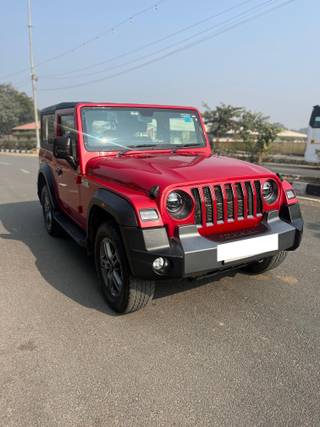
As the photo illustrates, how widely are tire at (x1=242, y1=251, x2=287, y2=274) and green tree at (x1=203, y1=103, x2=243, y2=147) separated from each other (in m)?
43.9

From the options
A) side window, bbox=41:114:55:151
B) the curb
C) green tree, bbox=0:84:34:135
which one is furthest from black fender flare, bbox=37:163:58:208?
green tree, bbox=0:84:34:135

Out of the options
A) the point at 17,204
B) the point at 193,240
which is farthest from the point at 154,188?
the point at 17,204

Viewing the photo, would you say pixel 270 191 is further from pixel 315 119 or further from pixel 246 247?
pixel 315 119

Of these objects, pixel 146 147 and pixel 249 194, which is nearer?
pixel 249 194

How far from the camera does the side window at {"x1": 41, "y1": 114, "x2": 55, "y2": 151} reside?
5.16 m

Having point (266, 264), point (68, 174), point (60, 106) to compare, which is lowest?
point (266, 264)

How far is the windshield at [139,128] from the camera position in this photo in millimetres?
3920

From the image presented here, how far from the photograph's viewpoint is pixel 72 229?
4422 mm

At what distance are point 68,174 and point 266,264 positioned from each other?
2.61 metres

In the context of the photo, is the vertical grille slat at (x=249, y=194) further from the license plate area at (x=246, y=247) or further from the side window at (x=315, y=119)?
the side window at (x=315, y=119)

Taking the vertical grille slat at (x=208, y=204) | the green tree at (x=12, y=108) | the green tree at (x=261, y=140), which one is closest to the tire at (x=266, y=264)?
the vertical grille slat at (x=208, y=204)

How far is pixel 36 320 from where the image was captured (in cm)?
315

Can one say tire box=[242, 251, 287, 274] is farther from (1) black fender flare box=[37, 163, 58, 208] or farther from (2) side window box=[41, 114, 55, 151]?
(2) side window box=[41, 114, 55, 151]

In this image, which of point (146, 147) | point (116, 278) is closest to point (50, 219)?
point (146, 147)
